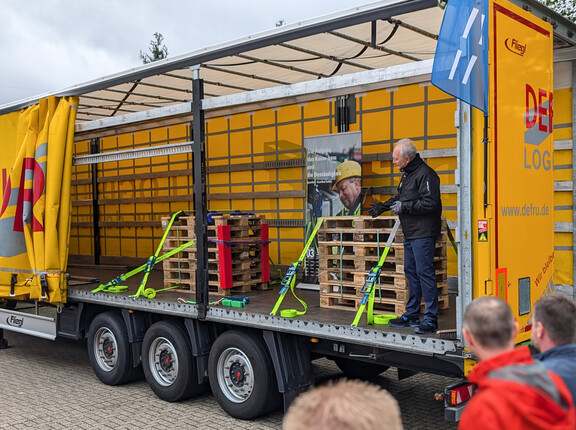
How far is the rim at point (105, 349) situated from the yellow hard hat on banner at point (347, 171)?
3.42m

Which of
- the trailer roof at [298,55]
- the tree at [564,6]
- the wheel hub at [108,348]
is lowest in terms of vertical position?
the wheel hub at [108,348]

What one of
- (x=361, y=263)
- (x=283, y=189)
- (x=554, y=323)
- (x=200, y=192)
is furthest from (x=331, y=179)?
(x=554, y=323)

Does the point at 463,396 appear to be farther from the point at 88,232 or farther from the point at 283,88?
the point at 88,232

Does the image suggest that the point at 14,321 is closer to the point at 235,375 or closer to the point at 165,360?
the point at 165,360

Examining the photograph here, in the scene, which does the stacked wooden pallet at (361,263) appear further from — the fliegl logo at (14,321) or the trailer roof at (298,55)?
the fliegl logo at (14,321)

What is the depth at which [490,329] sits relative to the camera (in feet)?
6.86

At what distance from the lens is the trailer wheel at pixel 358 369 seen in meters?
7.16

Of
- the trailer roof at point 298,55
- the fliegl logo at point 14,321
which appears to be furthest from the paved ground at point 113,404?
the trailer roof at point 298,55

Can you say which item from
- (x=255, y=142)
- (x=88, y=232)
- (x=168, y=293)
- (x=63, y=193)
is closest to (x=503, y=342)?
(x=168, y=293)

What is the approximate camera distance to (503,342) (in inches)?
82.3

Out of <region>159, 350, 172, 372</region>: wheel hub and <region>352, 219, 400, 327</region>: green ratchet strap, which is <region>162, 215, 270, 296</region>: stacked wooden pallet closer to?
<region>159, 350, 172, 372</region>: wheel hub

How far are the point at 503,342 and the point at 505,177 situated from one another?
274cm

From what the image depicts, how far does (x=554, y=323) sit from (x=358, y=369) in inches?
196

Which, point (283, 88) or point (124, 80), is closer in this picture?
point (283, 88)
